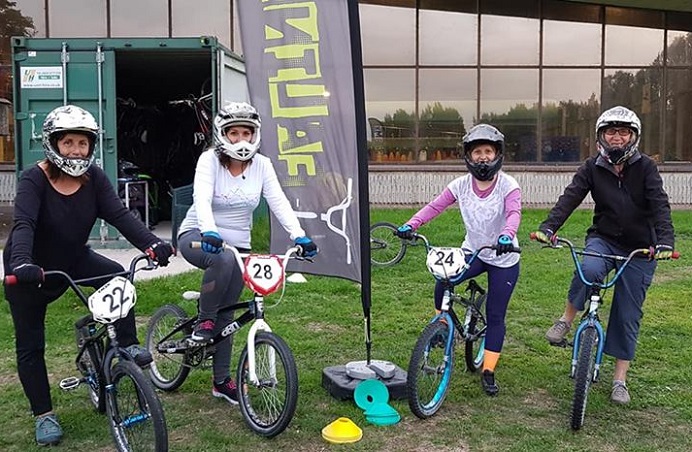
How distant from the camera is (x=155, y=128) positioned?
50.0ft

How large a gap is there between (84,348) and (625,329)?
3.40 m

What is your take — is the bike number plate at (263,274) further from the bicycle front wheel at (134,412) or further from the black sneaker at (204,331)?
the bicycle front wheel at (134,412)

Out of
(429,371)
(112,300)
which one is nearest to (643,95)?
(429,371)

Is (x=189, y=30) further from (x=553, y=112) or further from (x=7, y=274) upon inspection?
(x=7, y=274)

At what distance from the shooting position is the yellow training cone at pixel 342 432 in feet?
13.2

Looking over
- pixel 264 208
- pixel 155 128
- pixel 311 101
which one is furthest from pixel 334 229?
pixel 155 128

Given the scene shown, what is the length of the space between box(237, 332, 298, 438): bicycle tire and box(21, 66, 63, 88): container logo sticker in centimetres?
765

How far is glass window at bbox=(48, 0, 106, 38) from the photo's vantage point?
58.0 feet

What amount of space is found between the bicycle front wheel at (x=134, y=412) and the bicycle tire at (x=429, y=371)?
1.54 m

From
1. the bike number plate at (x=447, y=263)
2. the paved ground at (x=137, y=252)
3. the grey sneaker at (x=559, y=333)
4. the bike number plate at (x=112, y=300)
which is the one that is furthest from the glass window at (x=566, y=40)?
the bike number plate at (x=112, y=300)

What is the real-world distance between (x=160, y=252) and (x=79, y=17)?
1597cm

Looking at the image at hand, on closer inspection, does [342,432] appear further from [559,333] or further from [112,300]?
[559,333]

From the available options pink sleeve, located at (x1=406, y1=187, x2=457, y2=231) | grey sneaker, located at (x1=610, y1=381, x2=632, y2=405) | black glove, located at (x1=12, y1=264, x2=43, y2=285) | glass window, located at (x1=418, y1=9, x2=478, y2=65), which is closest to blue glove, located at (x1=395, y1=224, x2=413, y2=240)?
pink sleeve, located at (x1=406, y1=187, x2=457, y2=231)

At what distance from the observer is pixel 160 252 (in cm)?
386
